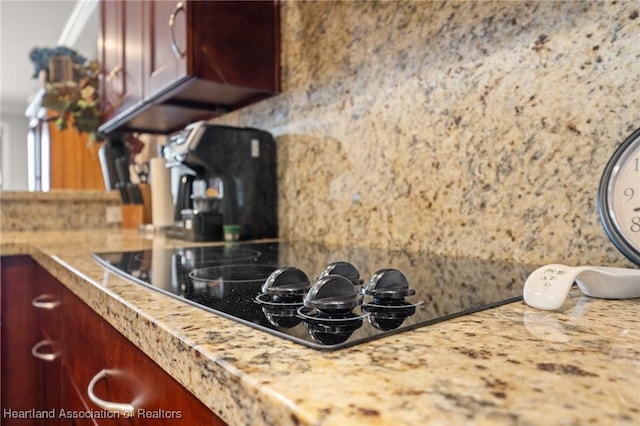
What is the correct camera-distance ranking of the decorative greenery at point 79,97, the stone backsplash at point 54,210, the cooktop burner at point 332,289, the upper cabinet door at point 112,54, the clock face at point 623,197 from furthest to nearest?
the decorative greenery at point 79,97, the stone backsplash at point 54,210, the upper cabinet door at point 112,54, the clock face at point 623,197, the cooktop burner at point 332,289

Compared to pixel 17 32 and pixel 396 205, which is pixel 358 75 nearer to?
pixel 396 205

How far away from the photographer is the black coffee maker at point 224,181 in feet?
4.57

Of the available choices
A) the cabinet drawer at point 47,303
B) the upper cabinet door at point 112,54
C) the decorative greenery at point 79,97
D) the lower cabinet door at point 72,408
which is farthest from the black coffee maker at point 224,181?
the decorative greenery at point 79,97

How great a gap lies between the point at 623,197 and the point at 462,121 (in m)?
0.38

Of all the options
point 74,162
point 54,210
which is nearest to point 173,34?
point 54,210

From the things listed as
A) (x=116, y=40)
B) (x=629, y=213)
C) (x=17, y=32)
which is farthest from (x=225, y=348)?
(x=17, y=32)

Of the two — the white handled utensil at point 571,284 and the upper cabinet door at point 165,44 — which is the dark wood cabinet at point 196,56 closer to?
the upper cabinet door at point 165,44

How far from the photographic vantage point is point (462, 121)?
957mm

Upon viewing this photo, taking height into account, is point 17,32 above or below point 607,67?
above

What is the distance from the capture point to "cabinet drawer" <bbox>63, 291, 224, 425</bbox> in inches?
16.3

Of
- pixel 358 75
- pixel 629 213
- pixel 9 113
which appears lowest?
pixel 629 213

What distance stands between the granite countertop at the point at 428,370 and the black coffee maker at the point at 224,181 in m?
0.96

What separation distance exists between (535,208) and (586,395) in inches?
24.9

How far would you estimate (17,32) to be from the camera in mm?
3621
